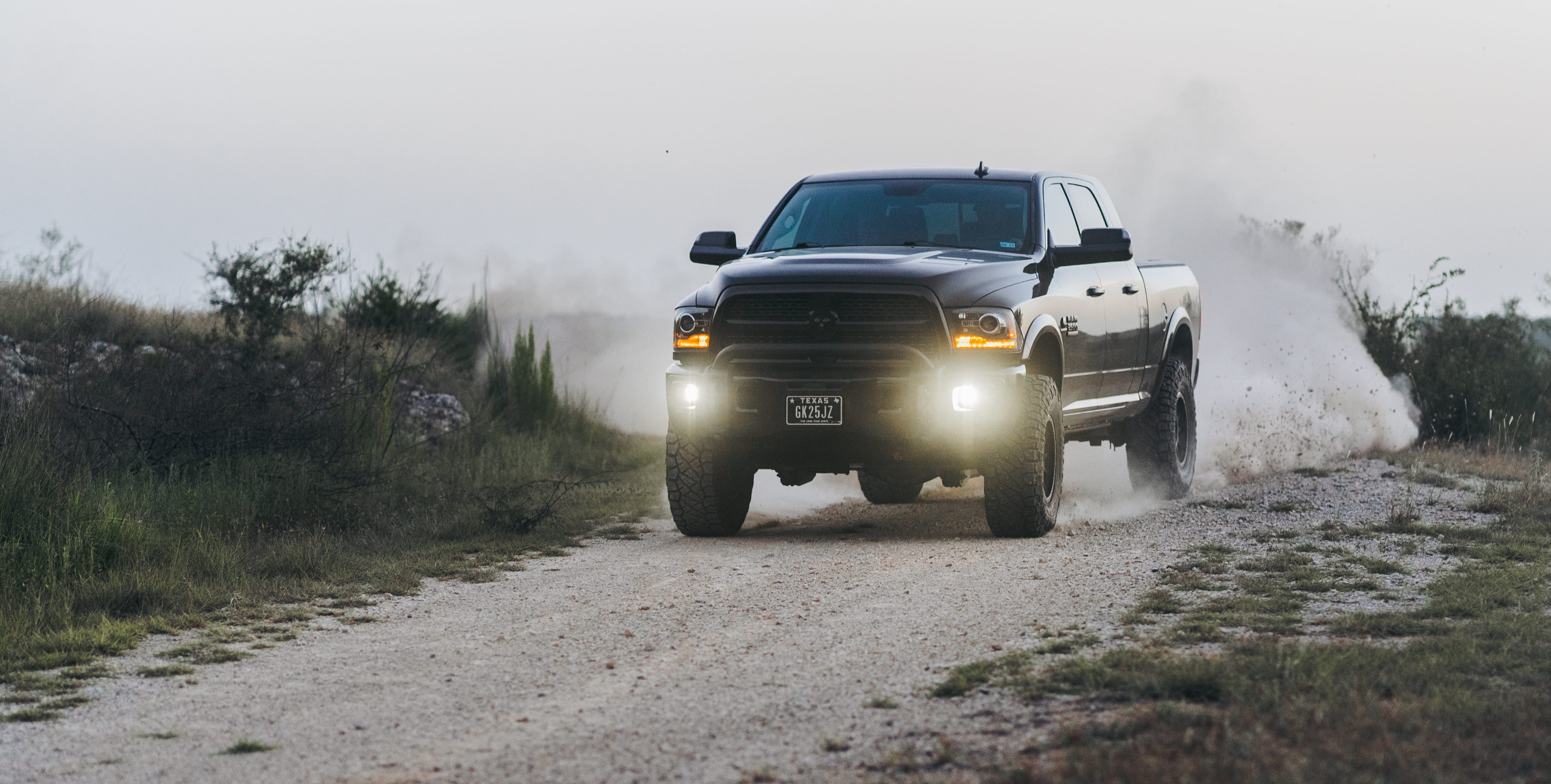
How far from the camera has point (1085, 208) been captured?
11836mm

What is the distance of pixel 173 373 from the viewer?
13133mm

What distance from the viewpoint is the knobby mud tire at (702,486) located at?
1005 centimetres

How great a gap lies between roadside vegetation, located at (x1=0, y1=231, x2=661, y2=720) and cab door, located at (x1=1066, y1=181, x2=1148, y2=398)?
3.95 metres

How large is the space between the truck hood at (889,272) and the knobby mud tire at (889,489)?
10.2 ft

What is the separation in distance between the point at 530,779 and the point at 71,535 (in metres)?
5.36

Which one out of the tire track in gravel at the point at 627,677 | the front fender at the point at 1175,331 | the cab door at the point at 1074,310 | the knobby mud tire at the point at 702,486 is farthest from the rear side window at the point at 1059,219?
the knobby mud tire at the point at 702,486

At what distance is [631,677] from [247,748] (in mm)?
1498

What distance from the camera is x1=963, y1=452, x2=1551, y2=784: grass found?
4.05 metres

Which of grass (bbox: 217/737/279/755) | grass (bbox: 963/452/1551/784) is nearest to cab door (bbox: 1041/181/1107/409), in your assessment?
grass (bbox: 963/452/1551/784)

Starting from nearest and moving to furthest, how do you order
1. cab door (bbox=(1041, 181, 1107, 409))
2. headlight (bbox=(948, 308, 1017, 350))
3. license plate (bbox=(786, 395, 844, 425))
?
headlight (bbox=(948, 308, 1017, 350)) → license plate (bbox=(786, 395, 844, 425)) → cab door (bbox=(1041, 181, 1107, 409))

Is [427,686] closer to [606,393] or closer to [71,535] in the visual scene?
[71,535]

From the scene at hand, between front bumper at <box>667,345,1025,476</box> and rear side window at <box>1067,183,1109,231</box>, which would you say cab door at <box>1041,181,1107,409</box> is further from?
front bumper at <box>667,345,1025,476</box>

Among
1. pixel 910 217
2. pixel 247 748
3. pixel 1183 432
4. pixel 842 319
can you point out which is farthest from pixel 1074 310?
pixel 247 748

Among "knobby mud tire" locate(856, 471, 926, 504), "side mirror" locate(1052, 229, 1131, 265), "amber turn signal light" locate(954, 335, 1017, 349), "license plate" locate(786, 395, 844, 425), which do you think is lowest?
"knobby mud tire" locate(856, 471, 926, 504)
